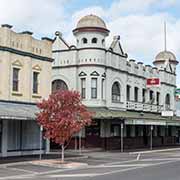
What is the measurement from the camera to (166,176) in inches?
776

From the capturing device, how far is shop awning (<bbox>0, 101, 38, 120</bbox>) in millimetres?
26691

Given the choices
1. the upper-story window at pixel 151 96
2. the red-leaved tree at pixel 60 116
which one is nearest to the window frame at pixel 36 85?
the red-leaved tree at pixel 60 116

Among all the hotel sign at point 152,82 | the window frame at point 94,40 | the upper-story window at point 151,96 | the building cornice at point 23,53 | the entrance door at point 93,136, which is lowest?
the entrance door at point 93,136

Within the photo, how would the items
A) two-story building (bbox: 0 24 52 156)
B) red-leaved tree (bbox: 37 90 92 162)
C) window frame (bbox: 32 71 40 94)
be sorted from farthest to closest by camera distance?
window frame (bbox: 32 71 40 94), two-story building (bbox: 0 24 52 156), red-leaved tree (bbox: 37 90 92 162)

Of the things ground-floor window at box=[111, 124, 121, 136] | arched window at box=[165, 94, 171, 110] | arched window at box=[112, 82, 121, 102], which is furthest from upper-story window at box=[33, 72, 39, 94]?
arched window at box=[165, 94, 171, 110]

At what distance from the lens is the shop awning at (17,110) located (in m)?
26.7

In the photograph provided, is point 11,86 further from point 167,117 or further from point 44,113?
point 167,117

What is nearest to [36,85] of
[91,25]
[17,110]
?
[17,110]

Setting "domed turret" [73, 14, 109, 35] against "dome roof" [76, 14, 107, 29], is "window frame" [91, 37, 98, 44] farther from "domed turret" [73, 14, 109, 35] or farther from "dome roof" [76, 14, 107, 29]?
"dome roof" [76, 14, 107, 29]

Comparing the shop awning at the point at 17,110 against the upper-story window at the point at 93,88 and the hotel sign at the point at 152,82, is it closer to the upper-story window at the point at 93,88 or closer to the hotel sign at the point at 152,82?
the upper-story window at the point at 93,88

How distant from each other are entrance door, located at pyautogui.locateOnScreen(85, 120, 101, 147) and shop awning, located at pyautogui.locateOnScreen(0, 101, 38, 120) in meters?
11.4

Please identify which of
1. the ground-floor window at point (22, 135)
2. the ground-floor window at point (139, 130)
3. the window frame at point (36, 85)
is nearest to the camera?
the ground-floor window at point (22, 135)

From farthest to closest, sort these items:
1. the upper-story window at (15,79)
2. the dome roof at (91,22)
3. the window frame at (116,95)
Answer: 1. the window frame at (116,95)
2. the dome roof at (91,22)
3. the upper-story window at (15,79)

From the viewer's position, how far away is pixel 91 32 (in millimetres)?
44156
